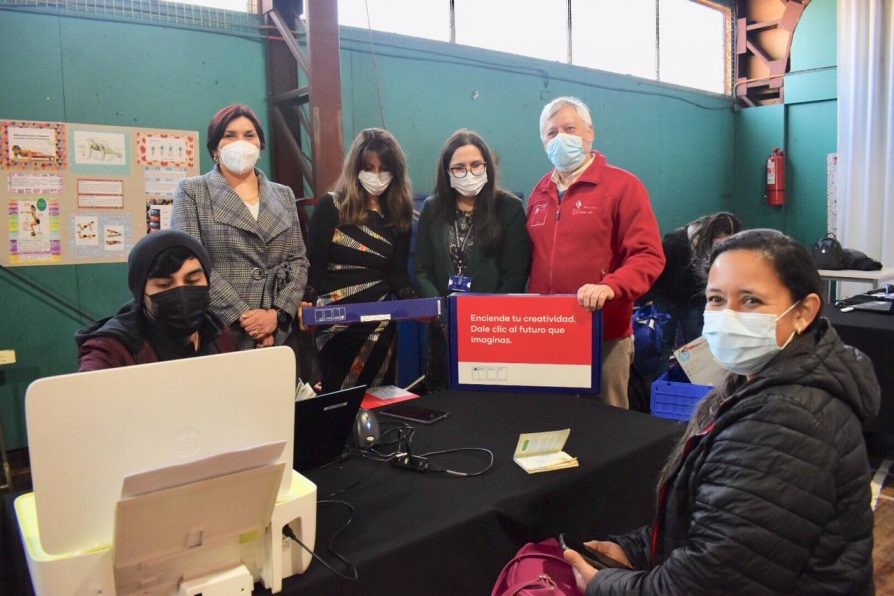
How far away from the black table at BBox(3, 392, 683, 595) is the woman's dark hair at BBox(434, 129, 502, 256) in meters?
0.75

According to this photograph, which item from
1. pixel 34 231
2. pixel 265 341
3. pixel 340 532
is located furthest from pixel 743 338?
pixel 34 231

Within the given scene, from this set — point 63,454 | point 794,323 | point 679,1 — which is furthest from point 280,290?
point 679,1

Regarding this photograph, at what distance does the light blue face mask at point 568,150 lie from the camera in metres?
2.35

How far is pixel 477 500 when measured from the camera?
1.26 m

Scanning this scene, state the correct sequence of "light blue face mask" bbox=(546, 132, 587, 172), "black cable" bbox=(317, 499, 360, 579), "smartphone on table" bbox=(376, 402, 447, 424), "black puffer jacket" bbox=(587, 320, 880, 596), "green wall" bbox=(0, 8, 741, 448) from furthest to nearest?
"green wall" bbox=(0, 8, 741, 448)
"light blue face mask" bbox=(546, 132, 587, 172)
"smartphone on table" bbox=(376, 402, 447, 424)
"black cable" bbox=(317, 499, 360, 579)
"black puffer jacket" bbox=(587, 320, 880, 596)

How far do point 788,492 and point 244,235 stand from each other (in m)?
1.81

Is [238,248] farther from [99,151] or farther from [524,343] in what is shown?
[99,151]

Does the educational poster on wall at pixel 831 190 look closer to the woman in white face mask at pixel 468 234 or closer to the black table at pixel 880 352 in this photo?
the black table at pixel 880 352

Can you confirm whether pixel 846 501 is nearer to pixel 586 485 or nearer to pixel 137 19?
pixel 586 485

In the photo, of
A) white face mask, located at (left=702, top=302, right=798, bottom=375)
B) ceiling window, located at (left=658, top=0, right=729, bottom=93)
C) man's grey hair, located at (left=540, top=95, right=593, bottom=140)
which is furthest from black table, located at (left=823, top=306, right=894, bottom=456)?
ceiling window, located at (left=658, top=0, right=729, bottom=93)

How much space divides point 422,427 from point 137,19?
8.66ft

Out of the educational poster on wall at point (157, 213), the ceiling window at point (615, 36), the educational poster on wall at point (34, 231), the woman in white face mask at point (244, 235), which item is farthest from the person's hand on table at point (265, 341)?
the ceiling window at point (615, 36)

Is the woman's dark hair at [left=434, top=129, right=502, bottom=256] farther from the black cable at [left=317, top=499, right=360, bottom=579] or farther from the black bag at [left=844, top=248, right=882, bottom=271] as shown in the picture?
the black bag at [left=844, top=248, right=882, bottom=271]

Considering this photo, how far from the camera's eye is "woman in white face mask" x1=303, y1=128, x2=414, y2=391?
2406 millimetres
